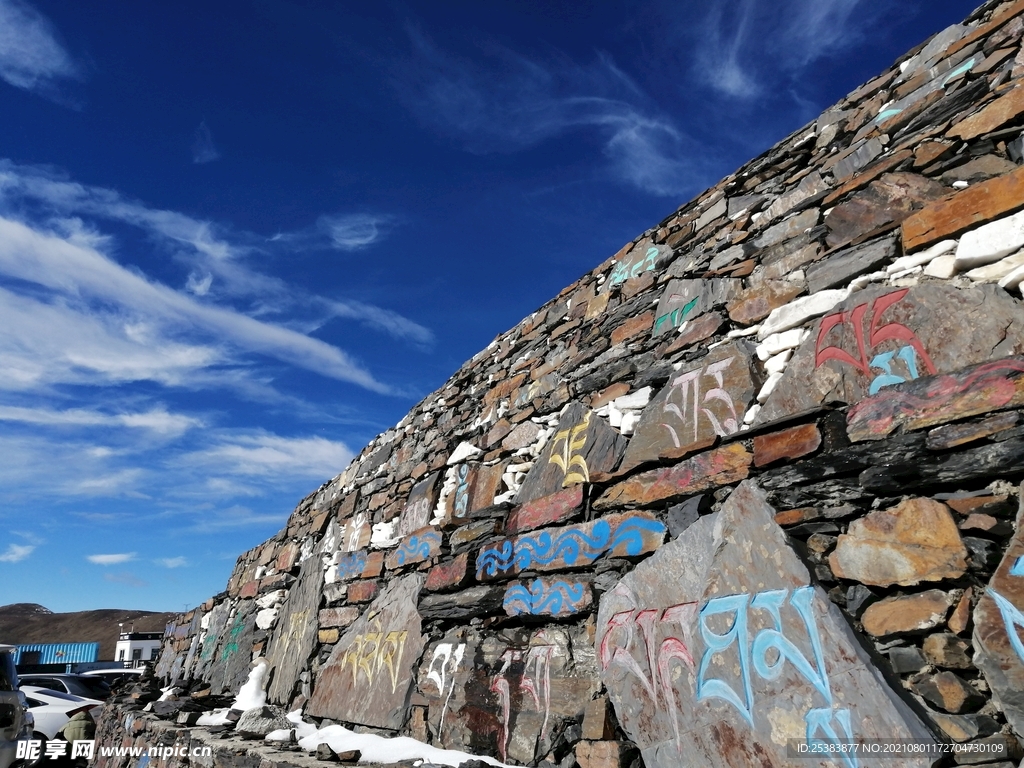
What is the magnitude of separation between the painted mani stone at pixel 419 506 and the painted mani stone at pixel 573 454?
1.19 meters

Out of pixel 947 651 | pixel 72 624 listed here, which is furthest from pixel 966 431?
pixel 72 624

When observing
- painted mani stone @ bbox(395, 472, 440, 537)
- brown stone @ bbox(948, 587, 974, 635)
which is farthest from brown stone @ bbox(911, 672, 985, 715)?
painted mani stone @ bbox(395, 472, 440, 537)

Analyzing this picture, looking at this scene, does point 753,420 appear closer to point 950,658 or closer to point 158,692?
point 950,658

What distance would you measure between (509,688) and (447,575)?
100 cm

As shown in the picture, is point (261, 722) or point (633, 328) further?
point (261, 722)

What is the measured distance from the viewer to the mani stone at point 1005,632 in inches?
65.0

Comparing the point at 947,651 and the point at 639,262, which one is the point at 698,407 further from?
the point at 639,262

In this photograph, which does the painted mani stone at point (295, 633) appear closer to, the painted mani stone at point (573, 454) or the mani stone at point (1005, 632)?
the painted mani stone at point (573, 454)

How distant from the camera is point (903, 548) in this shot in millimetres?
1950

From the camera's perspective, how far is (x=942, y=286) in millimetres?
2307

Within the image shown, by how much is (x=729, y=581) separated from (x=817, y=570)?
1.06ft

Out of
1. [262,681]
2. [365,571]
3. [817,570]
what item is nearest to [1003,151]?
[817,570]

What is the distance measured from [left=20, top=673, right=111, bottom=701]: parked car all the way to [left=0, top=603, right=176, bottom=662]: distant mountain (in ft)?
124

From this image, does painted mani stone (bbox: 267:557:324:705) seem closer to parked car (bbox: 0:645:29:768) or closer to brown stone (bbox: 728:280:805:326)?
parked car (bbox: 0:645:29:768)
